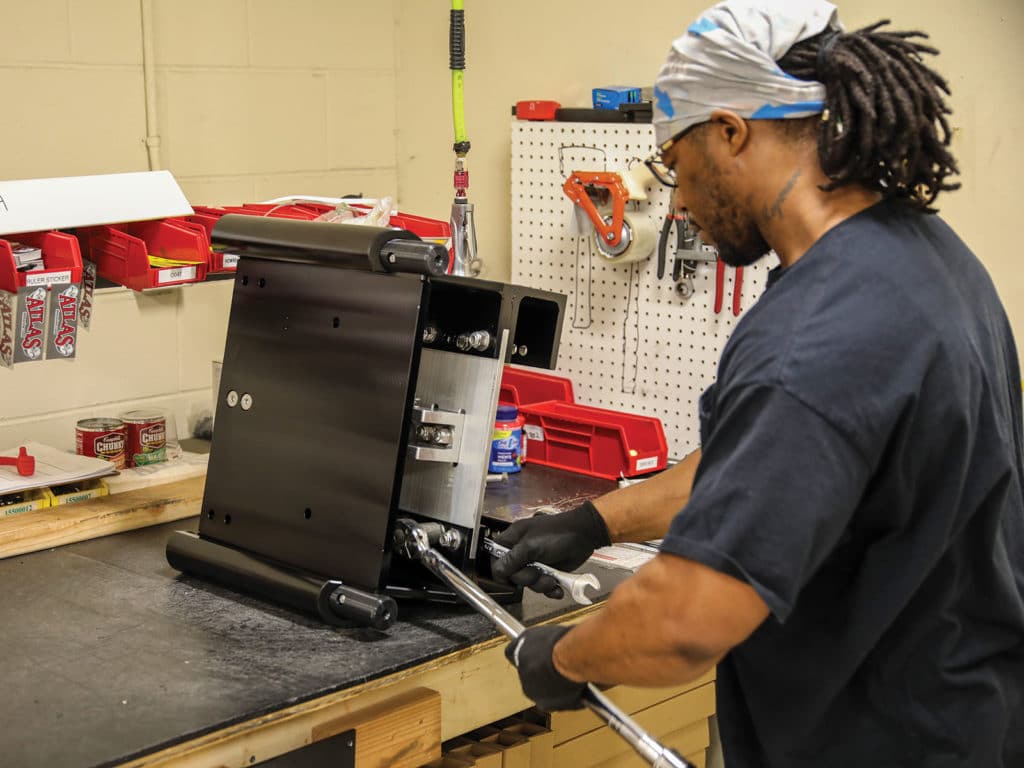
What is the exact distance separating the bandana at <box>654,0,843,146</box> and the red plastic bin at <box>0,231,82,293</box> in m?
0.94

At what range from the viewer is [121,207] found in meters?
1.92

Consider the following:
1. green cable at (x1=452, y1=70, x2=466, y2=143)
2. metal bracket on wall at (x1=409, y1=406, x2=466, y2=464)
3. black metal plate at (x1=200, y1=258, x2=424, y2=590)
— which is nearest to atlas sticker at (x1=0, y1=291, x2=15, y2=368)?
black metal plate at (x1=200, y1=258, x2=424, y2=590)

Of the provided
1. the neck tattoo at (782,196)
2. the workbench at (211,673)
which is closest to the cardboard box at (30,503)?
the workbench at (211,673)

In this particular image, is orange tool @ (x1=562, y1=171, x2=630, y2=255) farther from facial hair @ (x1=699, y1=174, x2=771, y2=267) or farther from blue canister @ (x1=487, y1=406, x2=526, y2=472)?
facial hair @ (x1=699, y1=174, x2=771, y2=267)

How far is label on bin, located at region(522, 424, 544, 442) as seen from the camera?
2471 mm

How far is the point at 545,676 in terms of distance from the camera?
1316mm

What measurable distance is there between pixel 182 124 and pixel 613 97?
86 centimetres

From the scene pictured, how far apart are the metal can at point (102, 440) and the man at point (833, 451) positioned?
45.4 inches

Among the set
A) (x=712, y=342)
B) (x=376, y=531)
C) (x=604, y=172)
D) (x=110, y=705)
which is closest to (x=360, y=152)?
(x=604, y=172)

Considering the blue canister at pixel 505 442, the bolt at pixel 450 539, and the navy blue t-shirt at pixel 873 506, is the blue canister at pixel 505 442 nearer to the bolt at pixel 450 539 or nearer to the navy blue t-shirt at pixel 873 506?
the bolt at pixel 450 539

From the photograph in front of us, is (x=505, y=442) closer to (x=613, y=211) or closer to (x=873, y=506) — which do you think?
(x=613, y=211)

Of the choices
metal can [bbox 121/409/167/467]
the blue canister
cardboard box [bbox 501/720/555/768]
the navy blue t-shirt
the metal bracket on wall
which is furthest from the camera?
the blue canister

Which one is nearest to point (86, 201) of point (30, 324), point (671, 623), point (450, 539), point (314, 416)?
point (30, 324)

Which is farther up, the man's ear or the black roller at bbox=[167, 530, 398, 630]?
the man's ear
